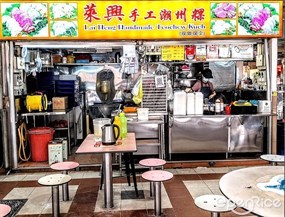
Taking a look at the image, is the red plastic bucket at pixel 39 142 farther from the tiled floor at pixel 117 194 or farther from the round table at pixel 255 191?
the round table at pixel 255 191

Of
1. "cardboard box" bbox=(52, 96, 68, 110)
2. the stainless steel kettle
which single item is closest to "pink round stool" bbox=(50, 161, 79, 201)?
the stainless steel kettle

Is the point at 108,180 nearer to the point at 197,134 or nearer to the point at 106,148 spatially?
the point at 106,148

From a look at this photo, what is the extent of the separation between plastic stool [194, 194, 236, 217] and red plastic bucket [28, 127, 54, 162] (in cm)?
430

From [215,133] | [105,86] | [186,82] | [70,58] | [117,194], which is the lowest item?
[117,194]

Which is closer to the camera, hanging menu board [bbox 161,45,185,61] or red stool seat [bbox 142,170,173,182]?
red stool seat [bbox 142,170,173,182]

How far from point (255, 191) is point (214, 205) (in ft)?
2.36

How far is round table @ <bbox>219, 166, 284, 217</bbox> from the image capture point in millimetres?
2143

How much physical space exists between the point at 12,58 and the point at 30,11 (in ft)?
3.05

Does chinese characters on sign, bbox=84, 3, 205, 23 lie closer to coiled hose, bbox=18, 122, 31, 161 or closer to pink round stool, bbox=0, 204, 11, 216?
coiled hose, bbox=18, 122, 31, 161

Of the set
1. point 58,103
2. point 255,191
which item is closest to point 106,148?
point 255,191

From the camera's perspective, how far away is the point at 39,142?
22.1 ft

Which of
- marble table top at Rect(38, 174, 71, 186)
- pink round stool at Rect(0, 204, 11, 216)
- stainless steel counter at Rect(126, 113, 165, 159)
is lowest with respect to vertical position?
marble table top at Rect(38, 174, 71, 186)

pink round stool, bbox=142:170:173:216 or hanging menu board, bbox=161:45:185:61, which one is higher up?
hanging menu board, bbox=161:45:185:61

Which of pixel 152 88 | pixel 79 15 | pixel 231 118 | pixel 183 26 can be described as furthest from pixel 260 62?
pixel 79 15
